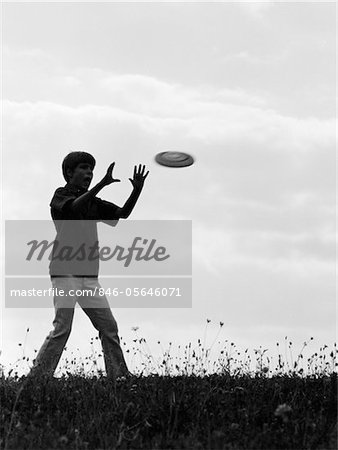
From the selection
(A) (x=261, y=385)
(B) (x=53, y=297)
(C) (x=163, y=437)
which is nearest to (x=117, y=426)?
(C) (x=163, y=437)

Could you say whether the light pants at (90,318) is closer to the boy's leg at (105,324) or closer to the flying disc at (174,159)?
the boy's leg at (105,324)

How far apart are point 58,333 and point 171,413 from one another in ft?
8.45

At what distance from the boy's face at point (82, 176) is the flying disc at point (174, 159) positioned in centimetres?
83

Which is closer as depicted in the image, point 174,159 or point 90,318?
point 90,318

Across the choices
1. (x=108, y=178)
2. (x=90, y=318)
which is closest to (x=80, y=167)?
(x=108, y=178)

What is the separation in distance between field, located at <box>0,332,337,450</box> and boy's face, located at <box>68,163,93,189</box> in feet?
7.34

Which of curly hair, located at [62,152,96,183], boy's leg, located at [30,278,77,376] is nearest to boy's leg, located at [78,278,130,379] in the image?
boy's leg, located at [30,278,77,376]

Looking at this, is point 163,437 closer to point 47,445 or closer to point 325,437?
point 47,445

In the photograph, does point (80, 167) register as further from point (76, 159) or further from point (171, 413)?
point (171, 413)

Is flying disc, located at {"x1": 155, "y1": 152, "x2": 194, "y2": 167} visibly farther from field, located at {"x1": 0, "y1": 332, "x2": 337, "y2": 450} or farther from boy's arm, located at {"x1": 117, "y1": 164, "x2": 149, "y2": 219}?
field, located at {"x1": 0, "y1": 332, "x2": 337, "y2": 450}

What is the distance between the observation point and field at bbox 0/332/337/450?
218 inches

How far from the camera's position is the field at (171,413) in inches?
218

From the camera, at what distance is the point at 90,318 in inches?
330

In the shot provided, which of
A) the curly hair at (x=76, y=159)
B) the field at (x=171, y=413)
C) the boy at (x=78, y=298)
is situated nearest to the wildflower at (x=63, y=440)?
the field at (x=171, y=413)
